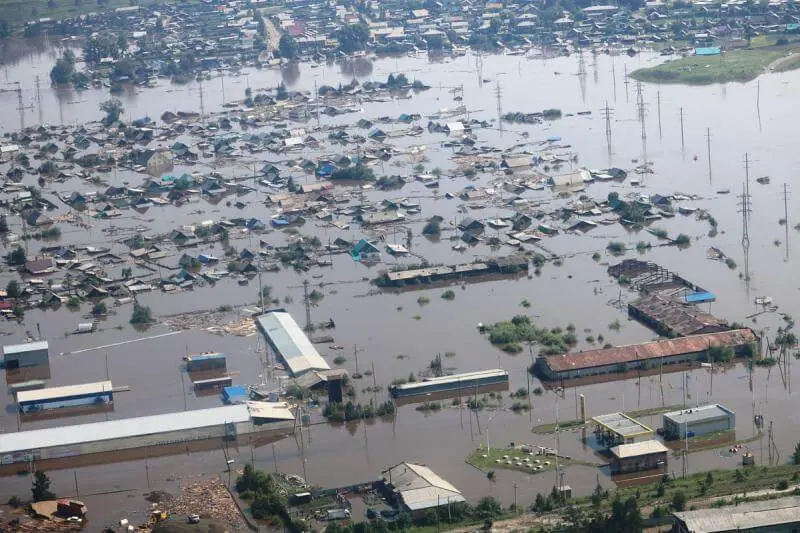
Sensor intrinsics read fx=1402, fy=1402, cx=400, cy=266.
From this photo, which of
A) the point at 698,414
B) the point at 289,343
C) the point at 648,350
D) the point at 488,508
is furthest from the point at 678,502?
the point at 289,343

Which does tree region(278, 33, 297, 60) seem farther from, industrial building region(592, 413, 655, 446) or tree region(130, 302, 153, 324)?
industrial building region(592, 413, 655, 446)

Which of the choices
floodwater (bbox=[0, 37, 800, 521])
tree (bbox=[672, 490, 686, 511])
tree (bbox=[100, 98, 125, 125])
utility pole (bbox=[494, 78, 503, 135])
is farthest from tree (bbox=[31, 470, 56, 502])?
tree (bbox=[100, 98, 125, 125])

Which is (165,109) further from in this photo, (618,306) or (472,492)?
(472,492)

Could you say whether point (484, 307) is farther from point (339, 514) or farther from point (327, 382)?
point (339, 514)

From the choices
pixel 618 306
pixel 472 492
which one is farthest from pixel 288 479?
pixel 618 306

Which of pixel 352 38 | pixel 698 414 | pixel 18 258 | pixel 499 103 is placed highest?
pixel 352 38

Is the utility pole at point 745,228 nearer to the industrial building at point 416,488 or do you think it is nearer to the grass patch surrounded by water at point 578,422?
the grass patch surrounded by water at point 578,422

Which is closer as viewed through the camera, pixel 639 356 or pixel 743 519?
pixel 743 519

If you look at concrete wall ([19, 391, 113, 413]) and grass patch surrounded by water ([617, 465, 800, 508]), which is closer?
grass patch surrounded by water ([617, 465, 800, 508])
